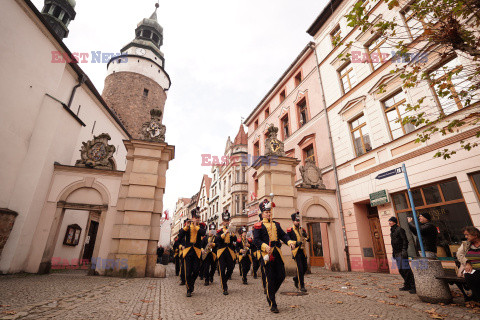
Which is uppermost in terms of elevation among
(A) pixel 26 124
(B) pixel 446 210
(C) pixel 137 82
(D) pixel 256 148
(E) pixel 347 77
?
A: (C) pixel 137 82

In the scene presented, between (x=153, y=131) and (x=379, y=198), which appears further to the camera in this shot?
(x=153, y=131)

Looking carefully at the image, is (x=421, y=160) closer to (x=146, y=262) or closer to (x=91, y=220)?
(x=146, y=262)

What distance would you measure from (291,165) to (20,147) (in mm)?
11432

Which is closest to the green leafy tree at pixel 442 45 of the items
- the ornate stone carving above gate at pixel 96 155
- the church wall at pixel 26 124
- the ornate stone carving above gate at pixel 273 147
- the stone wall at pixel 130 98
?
the ornate stone carving above gate at pixel 273 147

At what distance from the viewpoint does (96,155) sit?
34.4 feet

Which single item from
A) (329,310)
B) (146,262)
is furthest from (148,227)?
(329,310)

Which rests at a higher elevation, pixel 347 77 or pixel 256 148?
pixel 256 148

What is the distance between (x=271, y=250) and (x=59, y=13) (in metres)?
32.6

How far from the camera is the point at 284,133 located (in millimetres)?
19172

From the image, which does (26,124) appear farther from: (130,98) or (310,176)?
(130,98)

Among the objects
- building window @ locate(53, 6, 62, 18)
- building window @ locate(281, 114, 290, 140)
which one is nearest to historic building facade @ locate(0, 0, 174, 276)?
building window @ locate(281, 114, 290, 140)

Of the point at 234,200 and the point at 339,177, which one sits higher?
the point at 234,200

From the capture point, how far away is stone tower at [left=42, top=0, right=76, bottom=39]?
23.7m

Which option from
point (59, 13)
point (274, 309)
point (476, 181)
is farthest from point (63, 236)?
point (59, 13)
